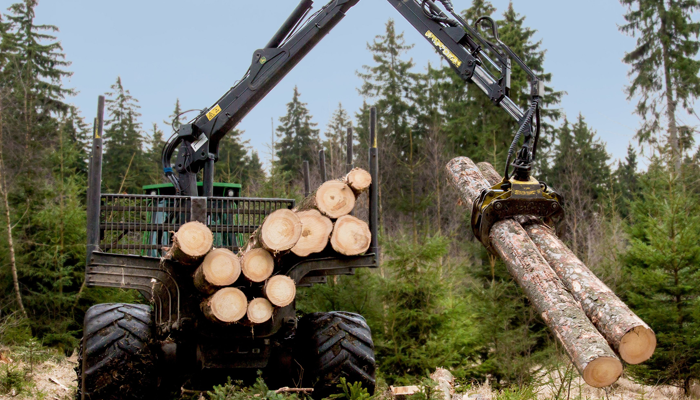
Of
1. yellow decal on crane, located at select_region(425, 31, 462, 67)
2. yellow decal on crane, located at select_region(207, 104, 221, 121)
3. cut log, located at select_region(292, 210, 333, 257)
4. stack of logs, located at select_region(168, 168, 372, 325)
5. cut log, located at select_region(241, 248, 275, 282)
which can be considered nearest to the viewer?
stack of logs, located at select_region(168, 168, 372, 325)

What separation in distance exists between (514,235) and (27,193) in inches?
484

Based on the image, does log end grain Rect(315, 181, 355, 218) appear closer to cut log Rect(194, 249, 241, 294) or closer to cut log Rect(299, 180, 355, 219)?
cut log Rect(299, 180, 355, 219)

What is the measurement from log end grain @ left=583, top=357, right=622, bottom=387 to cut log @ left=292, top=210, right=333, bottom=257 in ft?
7.77

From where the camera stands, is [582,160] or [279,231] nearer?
[279,231]

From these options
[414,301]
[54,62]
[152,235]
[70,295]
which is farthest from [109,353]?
[54,62]

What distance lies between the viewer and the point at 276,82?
8.17 m

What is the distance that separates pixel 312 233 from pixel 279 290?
1.75ft

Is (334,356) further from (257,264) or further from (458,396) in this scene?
(458,396)

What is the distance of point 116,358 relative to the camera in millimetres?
5434

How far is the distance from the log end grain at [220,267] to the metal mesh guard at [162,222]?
2.15ft

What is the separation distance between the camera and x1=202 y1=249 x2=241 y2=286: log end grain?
4.79m

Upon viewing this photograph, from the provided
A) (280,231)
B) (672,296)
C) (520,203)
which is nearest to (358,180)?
(280,231)

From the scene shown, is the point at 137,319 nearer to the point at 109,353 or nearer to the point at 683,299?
the point at 109,353

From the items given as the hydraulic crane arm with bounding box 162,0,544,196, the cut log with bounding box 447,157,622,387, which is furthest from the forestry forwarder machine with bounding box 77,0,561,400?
the hydraulic crane arm with bounding box 162,0,544,196
